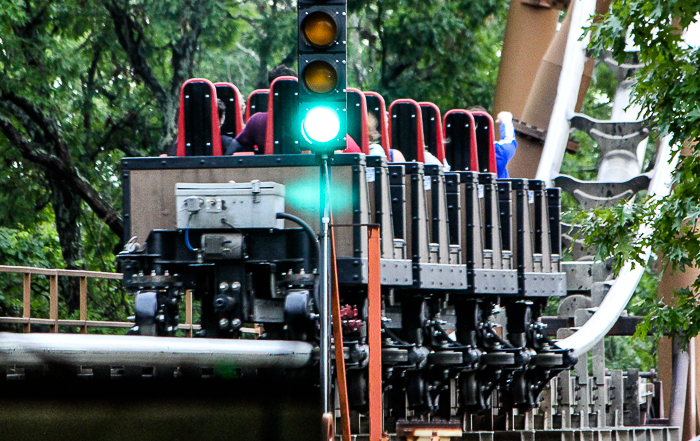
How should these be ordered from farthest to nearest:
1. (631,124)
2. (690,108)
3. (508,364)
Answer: (631,124) < (508,364) < (690,108)

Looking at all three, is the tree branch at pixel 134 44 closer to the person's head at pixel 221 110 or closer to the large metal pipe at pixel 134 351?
the person's head at pixel 221 110

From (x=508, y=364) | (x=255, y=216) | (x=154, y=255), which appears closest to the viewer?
(x=255, y=216)

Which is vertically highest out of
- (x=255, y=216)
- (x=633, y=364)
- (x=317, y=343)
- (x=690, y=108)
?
(x=690, y=108)

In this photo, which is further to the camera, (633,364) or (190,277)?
(633,364)

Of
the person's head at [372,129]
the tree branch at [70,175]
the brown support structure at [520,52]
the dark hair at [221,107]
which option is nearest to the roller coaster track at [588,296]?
the person's head at [372,129]

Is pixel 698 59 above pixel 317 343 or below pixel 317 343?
above

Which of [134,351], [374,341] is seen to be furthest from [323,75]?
[134,351]

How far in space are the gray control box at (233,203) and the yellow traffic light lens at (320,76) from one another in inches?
70.1

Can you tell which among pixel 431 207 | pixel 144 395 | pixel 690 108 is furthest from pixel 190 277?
pixel 144 395

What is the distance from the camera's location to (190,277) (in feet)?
28.8

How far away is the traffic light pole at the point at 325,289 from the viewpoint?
5.66m

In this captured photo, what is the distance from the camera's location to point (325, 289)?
19.9ft

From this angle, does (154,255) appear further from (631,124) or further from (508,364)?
(631,124)

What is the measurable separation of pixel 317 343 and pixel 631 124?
13273 mm
